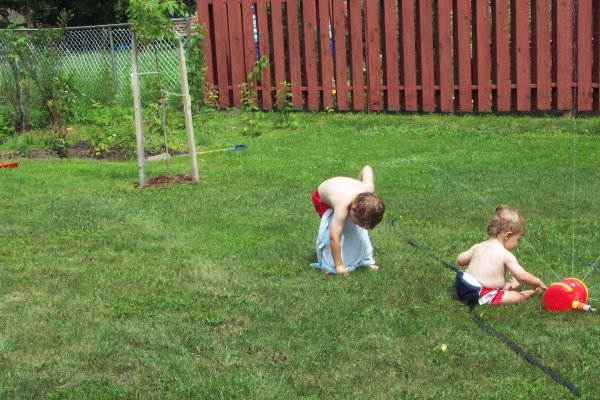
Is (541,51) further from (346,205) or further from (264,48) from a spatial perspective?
(346,205)

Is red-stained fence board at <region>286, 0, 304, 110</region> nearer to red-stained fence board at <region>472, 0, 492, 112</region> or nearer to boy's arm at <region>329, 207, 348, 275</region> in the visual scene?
red-stained fence board at <region>472, 0, 492, 112</region>

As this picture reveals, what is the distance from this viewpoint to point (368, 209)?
620 cm

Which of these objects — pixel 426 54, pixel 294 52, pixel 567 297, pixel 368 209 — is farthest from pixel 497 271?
pixel 294 52

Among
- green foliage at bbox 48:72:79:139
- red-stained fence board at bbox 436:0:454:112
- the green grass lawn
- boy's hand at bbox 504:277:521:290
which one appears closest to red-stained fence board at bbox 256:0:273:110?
red-stained fence board at bbox 436:0:454:112

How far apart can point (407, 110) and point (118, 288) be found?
8.39m

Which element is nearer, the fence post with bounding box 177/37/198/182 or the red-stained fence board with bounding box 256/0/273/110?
the fence post with bounding box 177/37/198/182

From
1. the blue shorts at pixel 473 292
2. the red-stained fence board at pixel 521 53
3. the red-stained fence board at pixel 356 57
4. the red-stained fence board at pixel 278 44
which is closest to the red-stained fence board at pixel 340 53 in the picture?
the red-stained fence board at pixel 356 57

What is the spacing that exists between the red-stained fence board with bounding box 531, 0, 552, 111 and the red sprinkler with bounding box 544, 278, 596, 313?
795 cm

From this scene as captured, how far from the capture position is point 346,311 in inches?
217

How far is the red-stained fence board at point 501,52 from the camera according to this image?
13.0m

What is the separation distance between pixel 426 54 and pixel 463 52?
547 millimetres

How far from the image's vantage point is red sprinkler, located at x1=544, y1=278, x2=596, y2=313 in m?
5.33

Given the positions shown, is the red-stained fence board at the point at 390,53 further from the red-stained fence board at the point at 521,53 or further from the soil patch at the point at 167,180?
the soil patch at the point at 167,180

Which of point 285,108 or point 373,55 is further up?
point 373,55
